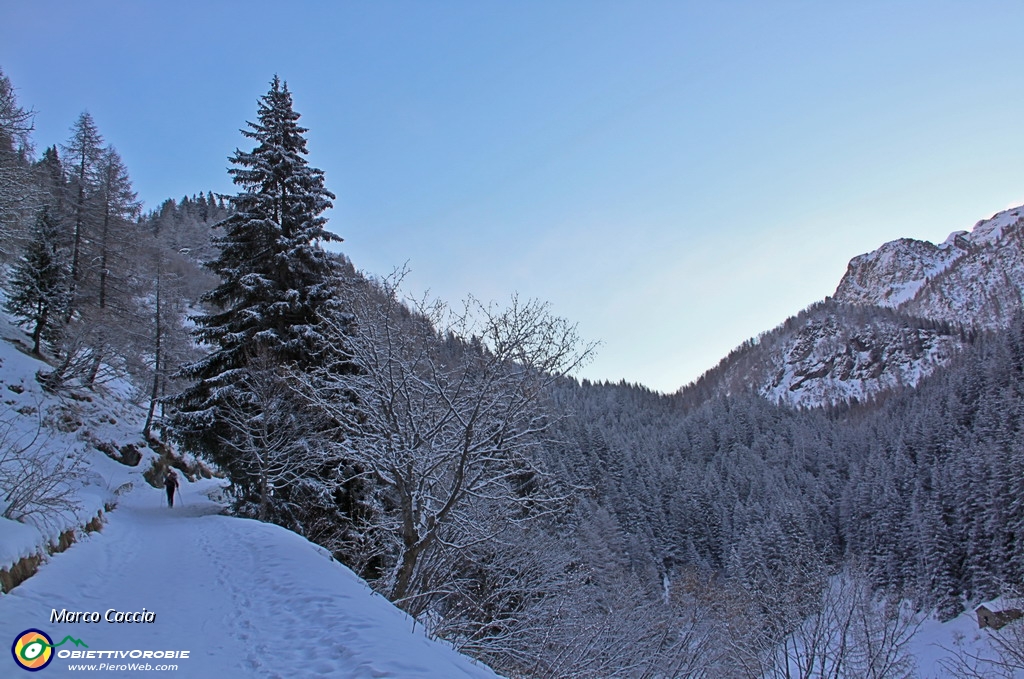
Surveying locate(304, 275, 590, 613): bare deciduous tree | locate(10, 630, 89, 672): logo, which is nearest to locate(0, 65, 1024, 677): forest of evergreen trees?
locate(304, 275, 590, 613): bare deciduous tree

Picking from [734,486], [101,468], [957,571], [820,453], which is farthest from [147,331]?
[820,453]

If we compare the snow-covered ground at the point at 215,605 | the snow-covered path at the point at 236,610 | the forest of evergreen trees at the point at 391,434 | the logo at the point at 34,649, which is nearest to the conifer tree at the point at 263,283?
the forest of evergreen trees at the point at 391,434

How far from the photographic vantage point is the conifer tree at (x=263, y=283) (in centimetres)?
1399

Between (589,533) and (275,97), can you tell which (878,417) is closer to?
(589,533)

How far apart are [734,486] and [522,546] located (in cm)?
7172

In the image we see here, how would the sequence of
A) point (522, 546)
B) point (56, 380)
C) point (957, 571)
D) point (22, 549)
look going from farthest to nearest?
point (957, 571)
point (56, 380)
point (522, 546)
point (22, 549)

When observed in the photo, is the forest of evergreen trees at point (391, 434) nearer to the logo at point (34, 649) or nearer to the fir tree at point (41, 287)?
the fir tree at point (41, 287)

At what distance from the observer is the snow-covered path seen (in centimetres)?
448

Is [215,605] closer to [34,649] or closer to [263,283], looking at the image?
[34,649]

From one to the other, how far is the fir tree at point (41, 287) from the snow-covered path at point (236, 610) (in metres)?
17.5

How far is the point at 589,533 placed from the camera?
2797cm

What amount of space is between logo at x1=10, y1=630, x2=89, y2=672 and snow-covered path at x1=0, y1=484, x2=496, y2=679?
0.30 feet

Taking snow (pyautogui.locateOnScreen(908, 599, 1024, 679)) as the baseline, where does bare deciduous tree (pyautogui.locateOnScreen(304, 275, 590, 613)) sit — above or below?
above

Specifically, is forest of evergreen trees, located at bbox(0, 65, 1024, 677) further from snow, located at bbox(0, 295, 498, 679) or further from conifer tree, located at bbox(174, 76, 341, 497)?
snow, located at bbox(0, 295, 498, 679)
